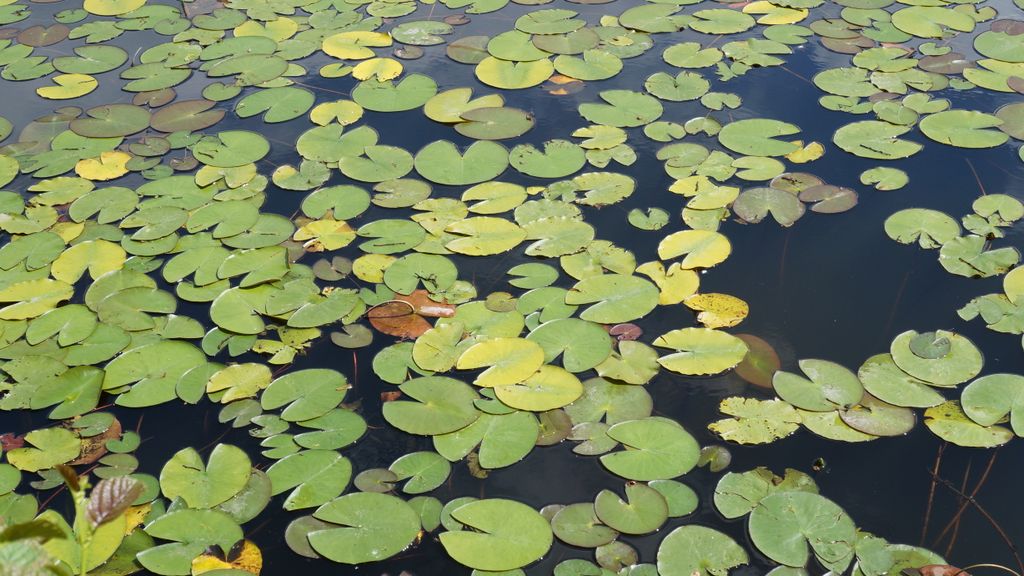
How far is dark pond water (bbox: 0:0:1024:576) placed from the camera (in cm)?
264

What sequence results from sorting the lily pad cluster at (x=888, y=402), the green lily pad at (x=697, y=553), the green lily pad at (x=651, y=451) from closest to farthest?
the green lily pad at (x=697, y=553) → the green lily pad at (x=651, y=451) → the lily pad cluster at (x=888, y=402)

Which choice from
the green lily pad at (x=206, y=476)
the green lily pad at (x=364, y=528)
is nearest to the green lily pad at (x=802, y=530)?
the green lily pad at (x=364, y=528)

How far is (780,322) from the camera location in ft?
10.9

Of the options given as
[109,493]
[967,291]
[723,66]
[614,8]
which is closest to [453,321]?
[109,493]

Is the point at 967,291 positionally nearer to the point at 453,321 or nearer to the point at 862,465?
the point at 862,465

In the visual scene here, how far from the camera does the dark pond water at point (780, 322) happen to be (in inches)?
104

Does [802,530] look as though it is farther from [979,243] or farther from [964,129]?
[964,129]

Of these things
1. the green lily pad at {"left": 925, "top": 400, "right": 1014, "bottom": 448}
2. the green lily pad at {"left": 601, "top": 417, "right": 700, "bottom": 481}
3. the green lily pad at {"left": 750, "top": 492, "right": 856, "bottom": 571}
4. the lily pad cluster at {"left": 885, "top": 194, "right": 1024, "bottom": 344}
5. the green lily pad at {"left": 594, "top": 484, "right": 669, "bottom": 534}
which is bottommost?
the green lily pad at {"left": 594, "top": 484, "right": 669, "bottom": 534}

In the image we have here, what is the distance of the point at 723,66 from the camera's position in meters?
5.05

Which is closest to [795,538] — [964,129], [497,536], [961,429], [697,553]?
[697,553]

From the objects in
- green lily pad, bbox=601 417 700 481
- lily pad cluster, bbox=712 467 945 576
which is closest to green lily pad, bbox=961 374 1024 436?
lily pad cluster, bbox=712 467 945 576

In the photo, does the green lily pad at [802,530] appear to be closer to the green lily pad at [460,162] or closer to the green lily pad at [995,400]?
the green lily pad at [995,400]

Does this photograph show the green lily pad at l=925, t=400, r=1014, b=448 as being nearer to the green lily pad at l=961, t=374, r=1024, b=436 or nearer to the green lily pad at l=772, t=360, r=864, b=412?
the green lily pad at l=961, t=374, r=1024, b=436

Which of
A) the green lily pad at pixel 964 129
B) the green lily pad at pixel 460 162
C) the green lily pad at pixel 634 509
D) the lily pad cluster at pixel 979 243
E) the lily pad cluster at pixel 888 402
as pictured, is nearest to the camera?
the green lily pad at pixel 634 509
